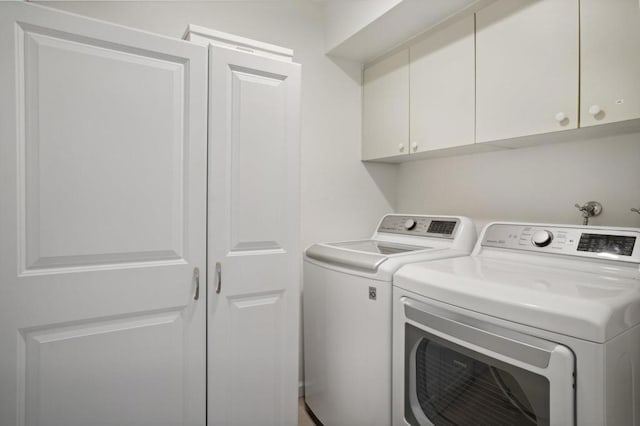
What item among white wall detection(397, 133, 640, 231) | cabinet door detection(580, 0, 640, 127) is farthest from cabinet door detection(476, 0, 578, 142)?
white wall detection(397, 133, 640, 231)

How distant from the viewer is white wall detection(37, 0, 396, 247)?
1.99 meters

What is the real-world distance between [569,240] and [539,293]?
582mm

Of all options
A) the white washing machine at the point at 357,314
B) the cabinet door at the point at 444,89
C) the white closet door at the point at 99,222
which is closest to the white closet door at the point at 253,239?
the white closet door at the point at 99,222

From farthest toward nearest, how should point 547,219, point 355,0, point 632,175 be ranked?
point 355,0 → point 547,219 → point 632,175

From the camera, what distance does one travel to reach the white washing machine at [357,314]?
1435 millimetres

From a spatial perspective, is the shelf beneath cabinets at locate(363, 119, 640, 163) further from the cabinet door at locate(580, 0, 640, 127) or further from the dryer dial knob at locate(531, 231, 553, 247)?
the dryer dial knob at locate(531, 231, 553, 247)

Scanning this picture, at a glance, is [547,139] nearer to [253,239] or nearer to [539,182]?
[539,182]

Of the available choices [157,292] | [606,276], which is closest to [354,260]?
[157,292]

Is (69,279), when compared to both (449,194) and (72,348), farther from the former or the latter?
(449,194)

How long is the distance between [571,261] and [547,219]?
42 centimetres

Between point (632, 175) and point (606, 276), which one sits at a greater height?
point (632, 175)

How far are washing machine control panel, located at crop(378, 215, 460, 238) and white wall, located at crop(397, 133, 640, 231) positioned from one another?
243mm

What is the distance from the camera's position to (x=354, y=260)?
1570mm

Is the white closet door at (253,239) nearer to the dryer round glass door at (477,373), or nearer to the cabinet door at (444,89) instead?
the dryer round glass door at (477,373)
